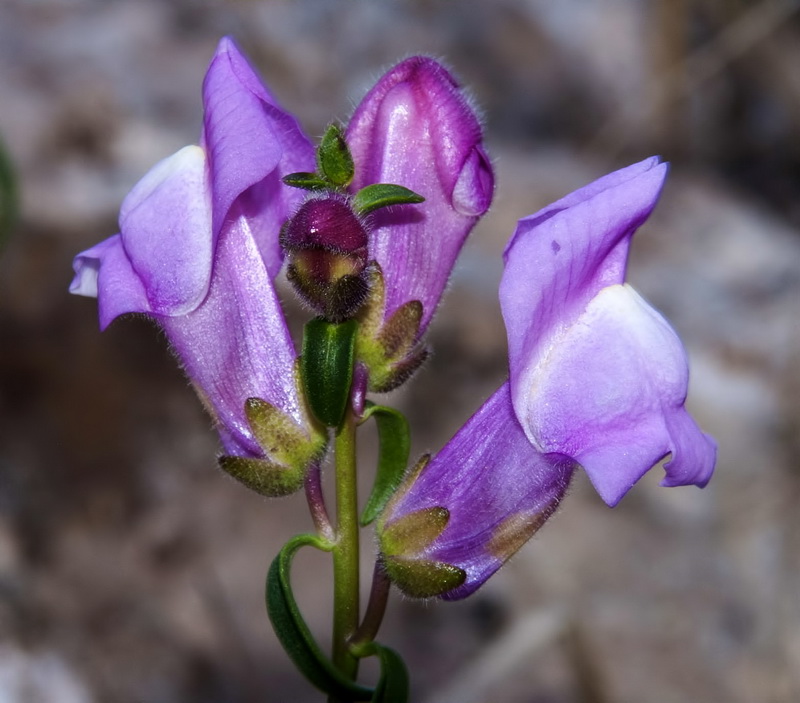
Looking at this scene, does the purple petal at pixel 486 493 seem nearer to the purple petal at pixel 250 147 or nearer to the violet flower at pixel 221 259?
the violet flower at pixel 221 259

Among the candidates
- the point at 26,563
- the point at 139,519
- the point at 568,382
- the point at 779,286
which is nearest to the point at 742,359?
the point at 779,286

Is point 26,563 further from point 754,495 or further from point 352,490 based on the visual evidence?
point 754,495

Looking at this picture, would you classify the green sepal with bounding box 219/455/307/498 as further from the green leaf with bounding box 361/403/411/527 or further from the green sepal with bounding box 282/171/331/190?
the green sepal with bounding box 282/171/331/190

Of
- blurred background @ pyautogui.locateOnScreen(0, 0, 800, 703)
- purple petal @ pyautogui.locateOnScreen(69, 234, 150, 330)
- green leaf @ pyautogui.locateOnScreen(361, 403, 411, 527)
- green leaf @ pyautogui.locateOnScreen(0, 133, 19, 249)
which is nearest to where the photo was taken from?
purple petal @ pyautogui.locateOnScreen(69, 234, 150, 330)

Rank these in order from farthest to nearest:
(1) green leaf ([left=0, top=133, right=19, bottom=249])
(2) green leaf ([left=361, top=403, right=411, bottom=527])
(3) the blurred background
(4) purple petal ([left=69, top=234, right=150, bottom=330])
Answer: (3) the blurred background, (1) green leaf ([left=0, top=133, right=19, bottom=249]), (2) green leaf ([left=361, top=403, right=411, bottom=527]), (4) purple petal ([left=69, top=234, right=150, bottom=330])

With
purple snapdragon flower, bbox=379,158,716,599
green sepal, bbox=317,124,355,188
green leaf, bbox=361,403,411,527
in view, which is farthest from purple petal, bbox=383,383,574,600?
green sepal, bbox=317,124,355,188

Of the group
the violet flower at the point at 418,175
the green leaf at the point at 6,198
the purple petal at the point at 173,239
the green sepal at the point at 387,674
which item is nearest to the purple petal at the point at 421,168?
the violet flower at the point at 418,175
